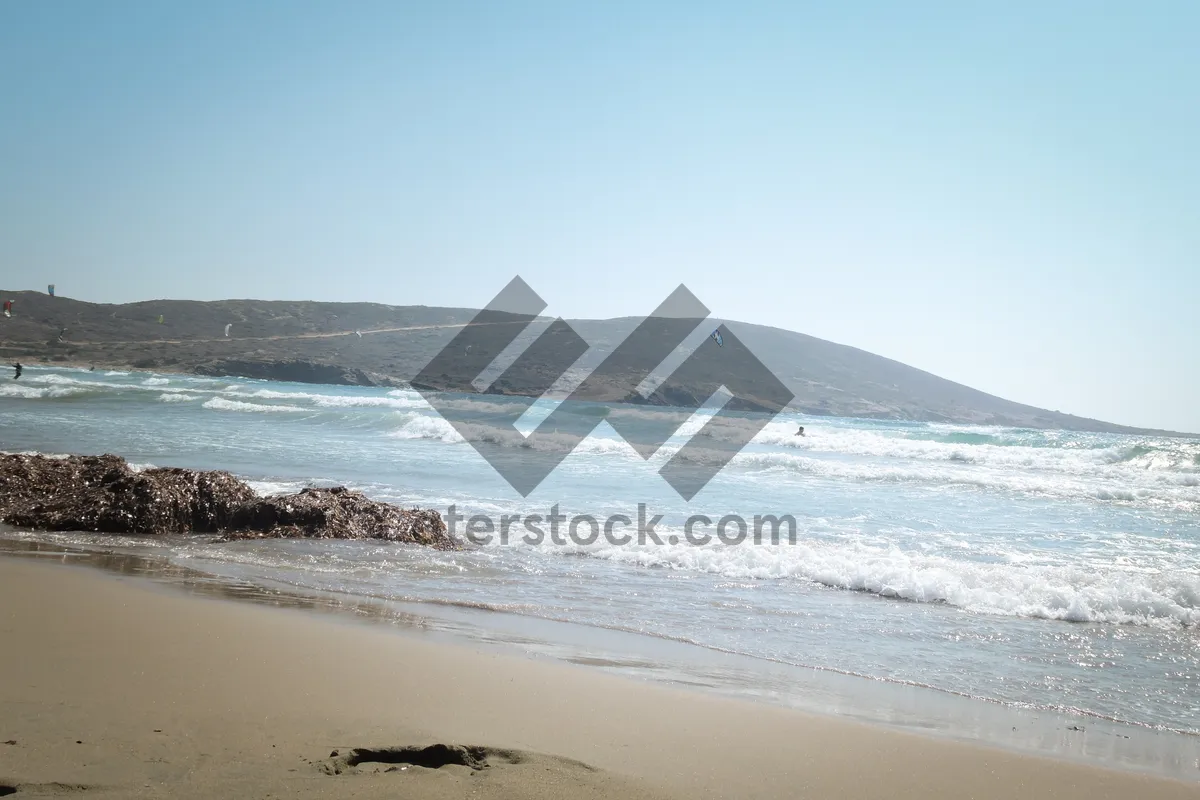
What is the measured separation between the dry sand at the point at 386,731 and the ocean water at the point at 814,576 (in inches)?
30.6

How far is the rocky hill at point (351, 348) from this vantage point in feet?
216

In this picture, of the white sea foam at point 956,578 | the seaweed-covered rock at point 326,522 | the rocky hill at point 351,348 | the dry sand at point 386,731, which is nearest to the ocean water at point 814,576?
the white sea foam at point 956,578

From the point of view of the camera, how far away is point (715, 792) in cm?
256

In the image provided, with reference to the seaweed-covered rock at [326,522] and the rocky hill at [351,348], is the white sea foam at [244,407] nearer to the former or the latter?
the seaweed-covered rock at [326,522]

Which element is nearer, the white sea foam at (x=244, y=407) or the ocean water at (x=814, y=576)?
the ocean water at (x=814, y=576)

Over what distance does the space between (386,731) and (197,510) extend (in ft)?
20.0

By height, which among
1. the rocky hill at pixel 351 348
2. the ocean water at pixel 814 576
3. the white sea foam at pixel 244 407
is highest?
the rocky hill at pixel 351 348

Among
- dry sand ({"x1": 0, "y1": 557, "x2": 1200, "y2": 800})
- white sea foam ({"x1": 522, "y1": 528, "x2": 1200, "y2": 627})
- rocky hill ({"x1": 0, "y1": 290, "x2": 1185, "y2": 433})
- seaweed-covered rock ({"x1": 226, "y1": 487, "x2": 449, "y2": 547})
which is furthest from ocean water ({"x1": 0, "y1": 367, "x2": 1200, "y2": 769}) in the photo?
rocky hill ({"x1": 0, "y1": 290, "x2": 1185, "y2": 433})

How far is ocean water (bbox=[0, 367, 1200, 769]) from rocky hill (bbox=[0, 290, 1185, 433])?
46.1 meters

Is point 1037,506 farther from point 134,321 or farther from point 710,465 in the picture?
point 134,321

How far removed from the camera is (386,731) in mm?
2793

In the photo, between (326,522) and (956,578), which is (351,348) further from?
(956,578)

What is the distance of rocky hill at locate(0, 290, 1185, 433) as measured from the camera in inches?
2586

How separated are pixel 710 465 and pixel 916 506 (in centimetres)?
710
